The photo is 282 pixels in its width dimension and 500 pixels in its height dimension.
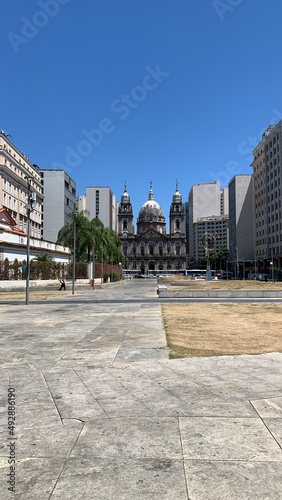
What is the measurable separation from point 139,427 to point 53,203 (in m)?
104

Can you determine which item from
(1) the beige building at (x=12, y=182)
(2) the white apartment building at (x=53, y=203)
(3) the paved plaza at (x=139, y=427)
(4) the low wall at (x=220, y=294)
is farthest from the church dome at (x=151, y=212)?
(3) the paved plaza at (x=139, y=427)

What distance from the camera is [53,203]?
10488 centimetres

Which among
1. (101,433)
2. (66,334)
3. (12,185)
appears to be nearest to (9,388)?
(101,433)

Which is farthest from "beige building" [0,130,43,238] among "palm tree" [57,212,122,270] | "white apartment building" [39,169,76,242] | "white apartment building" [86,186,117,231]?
"white apartment building" [86,186,117,231]

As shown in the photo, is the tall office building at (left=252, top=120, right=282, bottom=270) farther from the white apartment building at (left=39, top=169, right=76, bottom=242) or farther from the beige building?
the beige building

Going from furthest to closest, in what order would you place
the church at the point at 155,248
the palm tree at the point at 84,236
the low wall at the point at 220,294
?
1. the church at the point at 155,248
2. the palm tree at the point at 84,236
3. the low wall at the point at 220,294

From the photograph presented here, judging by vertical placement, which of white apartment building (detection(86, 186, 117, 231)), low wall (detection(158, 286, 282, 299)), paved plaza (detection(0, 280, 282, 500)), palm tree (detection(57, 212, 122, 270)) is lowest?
paved plaza (detection(0, 280, 282, 500))

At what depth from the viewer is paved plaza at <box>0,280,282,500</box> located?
319 centimetres

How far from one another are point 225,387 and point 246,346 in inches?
140

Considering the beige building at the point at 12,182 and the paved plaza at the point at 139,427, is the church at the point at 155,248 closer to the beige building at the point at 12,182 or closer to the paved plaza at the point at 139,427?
the beige building at the point at 12,182

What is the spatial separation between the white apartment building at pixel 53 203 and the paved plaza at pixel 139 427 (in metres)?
98.4

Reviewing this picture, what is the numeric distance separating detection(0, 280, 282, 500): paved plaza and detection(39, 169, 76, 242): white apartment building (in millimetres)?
98399

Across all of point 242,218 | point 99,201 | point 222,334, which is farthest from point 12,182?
point 99,201

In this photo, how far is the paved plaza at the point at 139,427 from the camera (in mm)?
3186
